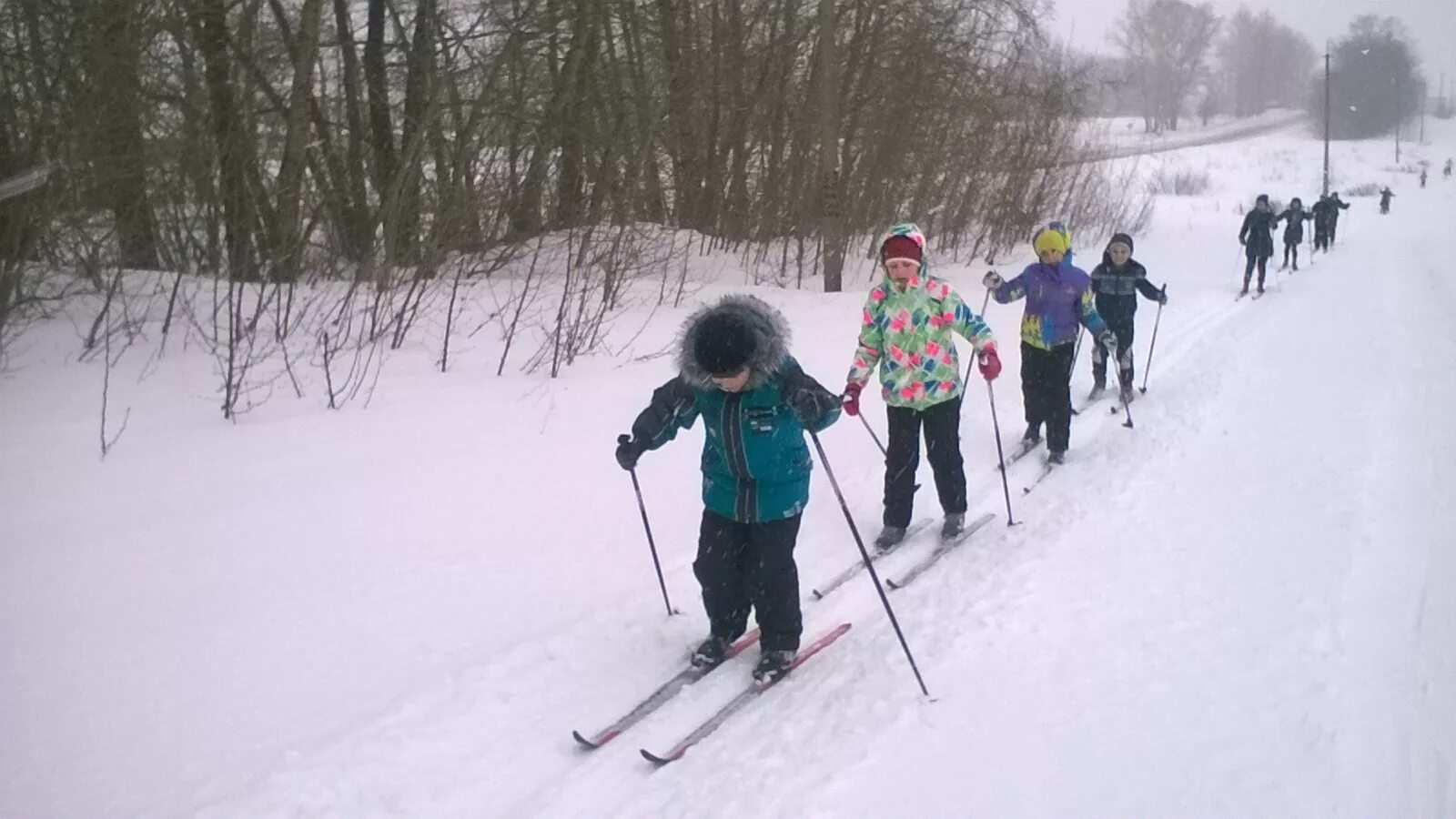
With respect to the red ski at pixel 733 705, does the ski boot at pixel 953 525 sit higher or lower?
higher

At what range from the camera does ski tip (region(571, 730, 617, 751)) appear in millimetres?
3582

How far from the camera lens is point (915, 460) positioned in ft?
18.7

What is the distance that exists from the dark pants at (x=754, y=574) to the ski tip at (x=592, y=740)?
0.75 metres

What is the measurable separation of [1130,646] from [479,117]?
8101mm

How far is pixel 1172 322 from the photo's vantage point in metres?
13.7

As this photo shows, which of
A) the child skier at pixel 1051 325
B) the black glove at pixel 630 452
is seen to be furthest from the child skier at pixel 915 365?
the child skier at pixel 1051 325

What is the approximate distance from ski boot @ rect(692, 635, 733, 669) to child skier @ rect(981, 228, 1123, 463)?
3.82m

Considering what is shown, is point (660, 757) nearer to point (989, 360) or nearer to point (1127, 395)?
point (989, 360)

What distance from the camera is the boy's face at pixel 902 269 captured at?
5.40 metres

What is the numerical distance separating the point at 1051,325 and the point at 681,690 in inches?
180

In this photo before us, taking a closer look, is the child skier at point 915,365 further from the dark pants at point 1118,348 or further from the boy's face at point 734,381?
the dark pants at point 1118,348

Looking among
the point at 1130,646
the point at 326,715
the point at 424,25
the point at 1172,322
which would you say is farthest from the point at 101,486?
the point at 1172,322

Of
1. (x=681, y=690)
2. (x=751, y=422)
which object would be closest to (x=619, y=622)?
(x=681, y=690)

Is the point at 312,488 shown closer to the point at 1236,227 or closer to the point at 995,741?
the point at 995,741
